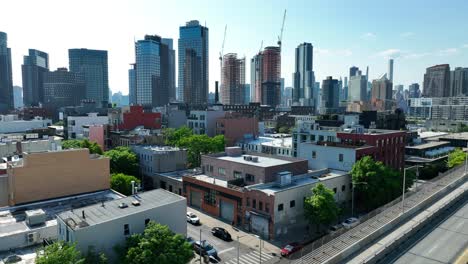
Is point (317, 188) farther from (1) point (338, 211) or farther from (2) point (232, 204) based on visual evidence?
Answer: (2) point (232, 204)

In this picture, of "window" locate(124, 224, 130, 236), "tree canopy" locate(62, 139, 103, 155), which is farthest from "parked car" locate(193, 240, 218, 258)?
"tree canopy" locate(62, 139, 103, 155)

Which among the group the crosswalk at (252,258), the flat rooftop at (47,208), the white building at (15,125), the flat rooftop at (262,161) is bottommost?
the crosswalk at (252,258)

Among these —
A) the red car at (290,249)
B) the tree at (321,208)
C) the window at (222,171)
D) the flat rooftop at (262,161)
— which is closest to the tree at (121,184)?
the window at (222,171)

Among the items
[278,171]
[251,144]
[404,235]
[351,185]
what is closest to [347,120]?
[251,144]

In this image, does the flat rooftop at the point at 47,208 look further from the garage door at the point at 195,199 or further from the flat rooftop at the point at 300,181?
the flat rooftop at the point at 300,181

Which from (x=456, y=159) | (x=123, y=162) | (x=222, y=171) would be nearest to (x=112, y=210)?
(x=222, y=171)

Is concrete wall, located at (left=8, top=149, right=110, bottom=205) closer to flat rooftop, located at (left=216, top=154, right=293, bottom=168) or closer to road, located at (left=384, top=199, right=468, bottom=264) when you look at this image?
flat rooftop, located at (left=216, top=154, right=293, bottom=168)
